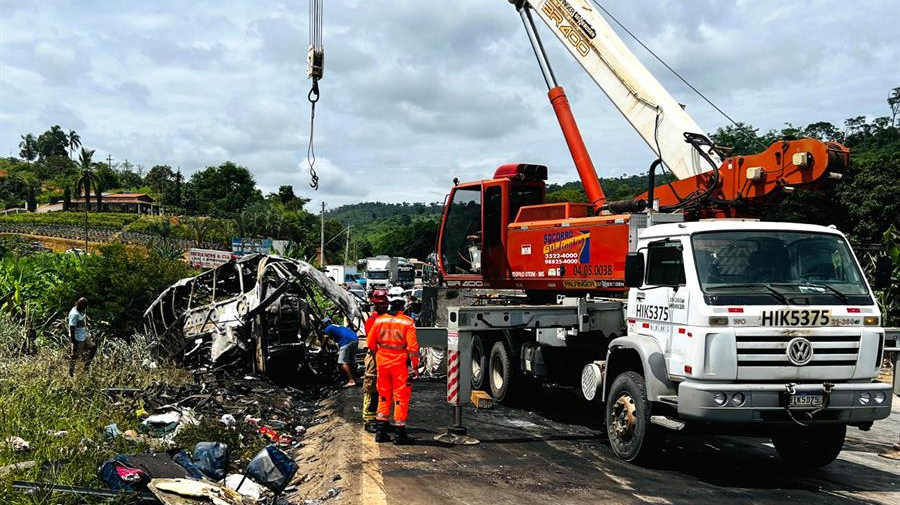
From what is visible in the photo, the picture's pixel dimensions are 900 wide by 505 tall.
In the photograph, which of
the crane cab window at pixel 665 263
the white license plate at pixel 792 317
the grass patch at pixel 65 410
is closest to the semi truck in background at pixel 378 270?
the grass patch at pixel 65 410

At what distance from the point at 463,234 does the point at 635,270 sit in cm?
514

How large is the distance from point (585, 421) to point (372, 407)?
10.6 ft

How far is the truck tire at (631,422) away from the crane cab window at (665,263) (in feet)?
3.36

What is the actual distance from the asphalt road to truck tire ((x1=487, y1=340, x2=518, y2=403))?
1.33 metres

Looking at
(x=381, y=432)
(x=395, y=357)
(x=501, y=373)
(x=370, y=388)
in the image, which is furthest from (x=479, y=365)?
(x=395, y=357)

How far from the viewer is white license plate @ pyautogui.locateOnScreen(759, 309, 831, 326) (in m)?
6.50

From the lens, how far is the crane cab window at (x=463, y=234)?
1215 cm

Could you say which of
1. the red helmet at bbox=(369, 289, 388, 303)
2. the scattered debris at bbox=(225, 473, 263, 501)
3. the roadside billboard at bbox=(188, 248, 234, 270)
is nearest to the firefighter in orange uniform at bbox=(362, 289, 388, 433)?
the red helmet at bbox=(369, 289, 388, 303)

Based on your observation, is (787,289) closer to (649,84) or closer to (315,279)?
(649,84)

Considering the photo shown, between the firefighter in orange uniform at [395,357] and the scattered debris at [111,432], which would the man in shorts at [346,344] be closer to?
the firefighter in orange uniform at [395,357]

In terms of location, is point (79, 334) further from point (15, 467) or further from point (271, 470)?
point (271, 470)

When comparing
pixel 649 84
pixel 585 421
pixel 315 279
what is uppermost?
pixel 649 84

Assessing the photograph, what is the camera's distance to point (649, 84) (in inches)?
429

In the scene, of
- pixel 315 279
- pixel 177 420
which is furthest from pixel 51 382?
pixel 315 279
